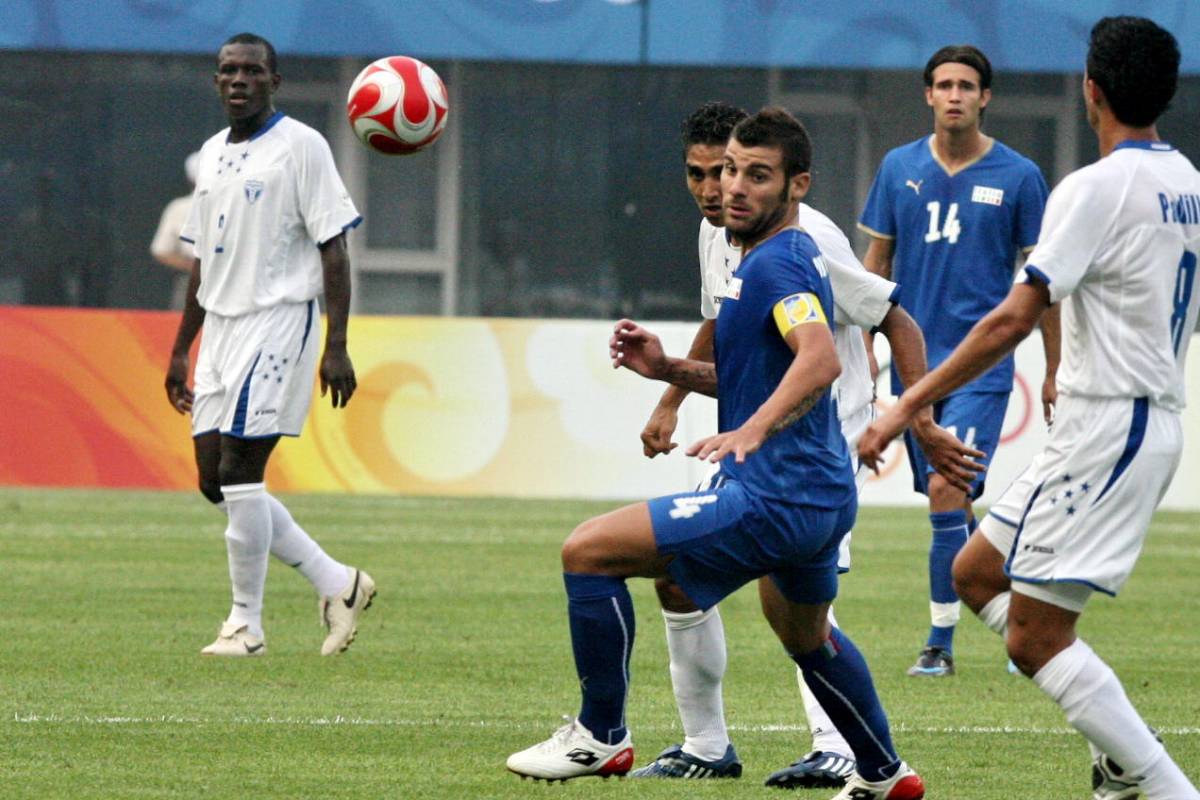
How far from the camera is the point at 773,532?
5.70m

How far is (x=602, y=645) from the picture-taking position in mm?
5840

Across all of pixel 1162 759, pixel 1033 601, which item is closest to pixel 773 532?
pixel 1033 601

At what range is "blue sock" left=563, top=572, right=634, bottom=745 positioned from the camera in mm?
5809

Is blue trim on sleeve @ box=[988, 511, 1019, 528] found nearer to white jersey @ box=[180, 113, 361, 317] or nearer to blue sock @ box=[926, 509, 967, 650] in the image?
blue sock @ box=[926, 509, 967, 650]

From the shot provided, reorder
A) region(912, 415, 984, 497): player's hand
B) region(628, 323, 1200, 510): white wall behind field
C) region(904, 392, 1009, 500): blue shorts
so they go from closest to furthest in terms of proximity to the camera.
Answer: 1. region(912, 415, 984, 497): player's hand
2. region(904, 392, 1009, 500): blue shorts
3. region(628, 323, 1200, 510): white wall behind field

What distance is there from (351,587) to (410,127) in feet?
6.43

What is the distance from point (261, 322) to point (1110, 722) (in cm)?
473

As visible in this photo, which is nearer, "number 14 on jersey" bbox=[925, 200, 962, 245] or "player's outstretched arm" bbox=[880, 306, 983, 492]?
"player's outstretched arm" bbox=[880, 306, 983, 492]

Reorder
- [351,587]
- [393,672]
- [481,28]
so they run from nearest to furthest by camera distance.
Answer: [393,672] < [351,587] < [481,28]

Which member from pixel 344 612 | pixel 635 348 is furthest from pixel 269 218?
pixel 635 348

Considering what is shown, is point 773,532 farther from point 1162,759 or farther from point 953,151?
point 953,151

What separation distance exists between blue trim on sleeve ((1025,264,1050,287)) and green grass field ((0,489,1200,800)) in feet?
5.39

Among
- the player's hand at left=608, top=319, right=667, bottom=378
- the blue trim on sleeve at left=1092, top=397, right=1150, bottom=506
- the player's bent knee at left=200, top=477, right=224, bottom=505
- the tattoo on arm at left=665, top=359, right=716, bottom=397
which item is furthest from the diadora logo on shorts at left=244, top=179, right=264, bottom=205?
the blue trim on sleeve at left=1092, top=397, right=1150, bottom=506

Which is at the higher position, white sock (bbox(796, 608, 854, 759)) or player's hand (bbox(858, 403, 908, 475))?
player's hand (bbox(858, 403, 908, 475))
